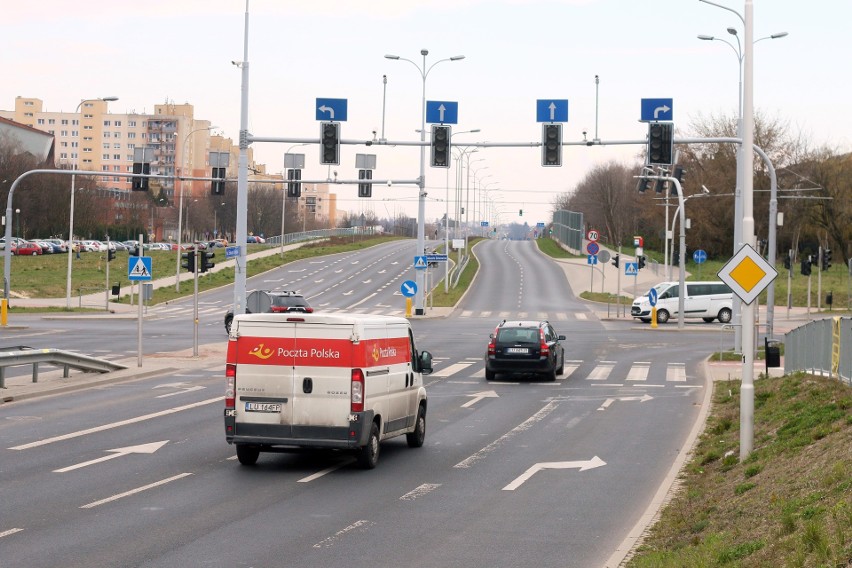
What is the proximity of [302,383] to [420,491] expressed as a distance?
2300 mm

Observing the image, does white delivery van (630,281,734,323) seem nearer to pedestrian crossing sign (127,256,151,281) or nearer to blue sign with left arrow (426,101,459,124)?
blue sign with left arrow (426,101,459,124)

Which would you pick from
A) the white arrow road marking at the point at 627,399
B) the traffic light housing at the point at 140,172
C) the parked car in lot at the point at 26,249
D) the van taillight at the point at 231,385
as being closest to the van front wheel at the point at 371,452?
the van taillight at the point at 231,385

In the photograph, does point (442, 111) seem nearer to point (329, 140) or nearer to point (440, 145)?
point (440, 145)

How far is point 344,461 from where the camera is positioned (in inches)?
645

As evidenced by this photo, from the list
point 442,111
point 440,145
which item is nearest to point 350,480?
point 440,145

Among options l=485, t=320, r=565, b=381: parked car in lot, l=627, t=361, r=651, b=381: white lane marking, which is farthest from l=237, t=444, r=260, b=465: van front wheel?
l=627, t=361, r=651, b=381: white lane marking

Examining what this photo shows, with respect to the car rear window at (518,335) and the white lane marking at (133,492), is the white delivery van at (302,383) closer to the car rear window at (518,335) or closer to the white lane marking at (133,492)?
the white lane marking at (133,492)

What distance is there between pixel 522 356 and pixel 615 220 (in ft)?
358

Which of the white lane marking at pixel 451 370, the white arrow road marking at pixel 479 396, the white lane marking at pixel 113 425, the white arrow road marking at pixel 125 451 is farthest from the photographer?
the white lane marking at pixel 451 370

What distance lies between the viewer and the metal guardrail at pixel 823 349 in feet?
58.5

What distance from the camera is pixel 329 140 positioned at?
33.0m

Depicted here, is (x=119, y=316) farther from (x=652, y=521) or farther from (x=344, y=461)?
(x=652, y=521)

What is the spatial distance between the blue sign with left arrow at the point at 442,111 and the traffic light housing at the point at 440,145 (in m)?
1.18

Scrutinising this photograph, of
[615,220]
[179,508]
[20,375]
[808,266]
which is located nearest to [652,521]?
[179,508]
